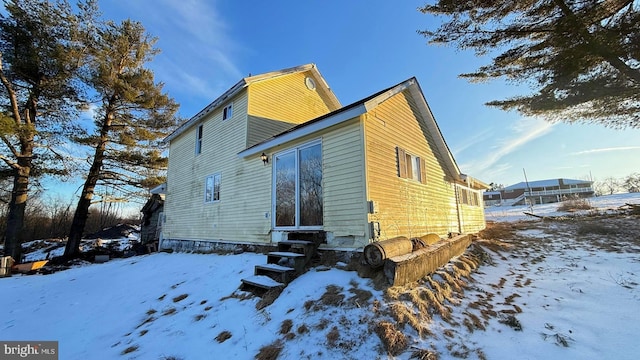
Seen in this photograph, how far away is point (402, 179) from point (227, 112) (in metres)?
8.03

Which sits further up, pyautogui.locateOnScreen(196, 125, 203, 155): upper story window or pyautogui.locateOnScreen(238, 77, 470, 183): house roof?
pyautogui.locateOnScreen(196, 125, 203, 155): upper story window

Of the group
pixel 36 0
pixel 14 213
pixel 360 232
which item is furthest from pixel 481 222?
pixel 36 0

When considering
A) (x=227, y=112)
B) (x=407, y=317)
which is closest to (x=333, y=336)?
(x=407, y=317)

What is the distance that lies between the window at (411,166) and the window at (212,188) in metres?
7.20

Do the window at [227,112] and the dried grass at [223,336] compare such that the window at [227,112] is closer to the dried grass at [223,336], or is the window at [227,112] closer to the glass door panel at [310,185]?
the glass door panel at [310,185]

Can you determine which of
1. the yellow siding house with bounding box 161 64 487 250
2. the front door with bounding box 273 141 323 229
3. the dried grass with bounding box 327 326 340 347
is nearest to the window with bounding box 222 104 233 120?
the yellow siding house with bounding box 161 64 487 250

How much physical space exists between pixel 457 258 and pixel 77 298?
35.0ft

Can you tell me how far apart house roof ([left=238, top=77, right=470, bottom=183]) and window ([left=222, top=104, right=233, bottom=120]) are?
2.90 metres

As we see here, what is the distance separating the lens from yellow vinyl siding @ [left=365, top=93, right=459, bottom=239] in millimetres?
6246

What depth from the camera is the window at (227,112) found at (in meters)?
11.3

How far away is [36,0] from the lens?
42.0 feet

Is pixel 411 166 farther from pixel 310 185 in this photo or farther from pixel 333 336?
pixel 333 336

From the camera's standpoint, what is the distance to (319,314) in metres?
3.88

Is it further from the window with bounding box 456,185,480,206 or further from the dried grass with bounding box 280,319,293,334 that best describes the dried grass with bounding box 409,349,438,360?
the window with bounding box 456,185,480,206
